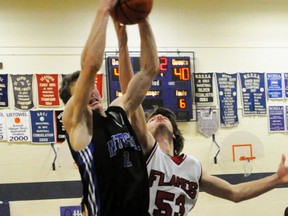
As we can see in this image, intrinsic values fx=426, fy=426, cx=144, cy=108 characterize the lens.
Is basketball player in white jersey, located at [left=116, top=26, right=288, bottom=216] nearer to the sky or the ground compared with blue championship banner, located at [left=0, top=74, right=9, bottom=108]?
nearer to the ground

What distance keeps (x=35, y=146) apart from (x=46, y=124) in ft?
1.44

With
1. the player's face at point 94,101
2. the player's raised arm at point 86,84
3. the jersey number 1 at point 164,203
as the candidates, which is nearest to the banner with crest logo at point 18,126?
the jersey number 1 at point 164,203

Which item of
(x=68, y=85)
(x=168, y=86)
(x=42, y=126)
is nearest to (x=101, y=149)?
(x=68, y=85)

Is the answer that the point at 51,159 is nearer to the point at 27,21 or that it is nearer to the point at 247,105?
the point at 27,21

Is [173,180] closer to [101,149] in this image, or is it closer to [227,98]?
[101,149]

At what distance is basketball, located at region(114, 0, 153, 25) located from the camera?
99.3 inches

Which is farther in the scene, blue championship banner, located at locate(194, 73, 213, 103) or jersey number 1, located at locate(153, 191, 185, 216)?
blue championship banner, located at locate(194, 73, 213, 103)

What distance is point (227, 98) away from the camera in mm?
8422

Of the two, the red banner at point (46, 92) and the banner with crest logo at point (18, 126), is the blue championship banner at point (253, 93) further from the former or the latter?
the banner with crest logo at point (18, 126)

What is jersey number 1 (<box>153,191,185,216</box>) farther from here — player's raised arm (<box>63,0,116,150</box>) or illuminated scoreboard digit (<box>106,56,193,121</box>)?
illuminated scoreboard digit (<box>106,56,193,121</box>)

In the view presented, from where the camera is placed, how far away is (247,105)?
848 cm

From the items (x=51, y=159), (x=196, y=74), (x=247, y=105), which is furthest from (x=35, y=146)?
(x=247, y=105)

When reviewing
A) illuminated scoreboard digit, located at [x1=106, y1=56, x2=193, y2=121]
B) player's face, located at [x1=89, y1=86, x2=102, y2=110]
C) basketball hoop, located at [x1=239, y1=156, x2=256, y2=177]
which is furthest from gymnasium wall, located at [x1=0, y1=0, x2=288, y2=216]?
player's face, located at [x1=89, y1=86, x2=102, y2=110]

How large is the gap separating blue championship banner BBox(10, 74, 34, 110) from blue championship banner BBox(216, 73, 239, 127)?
3615 millimetres
